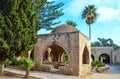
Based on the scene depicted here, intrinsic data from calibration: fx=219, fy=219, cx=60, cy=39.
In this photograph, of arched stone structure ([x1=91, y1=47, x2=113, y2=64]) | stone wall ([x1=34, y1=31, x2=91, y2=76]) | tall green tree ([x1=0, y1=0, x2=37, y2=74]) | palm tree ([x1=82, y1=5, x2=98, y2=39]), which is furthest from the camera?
arched stone structure ([x1=91, y1=47, x2=113, y2=64])

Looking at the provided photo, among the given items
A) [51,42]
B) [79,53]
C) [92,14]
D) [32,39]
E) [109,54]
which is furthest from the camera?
[109,54]

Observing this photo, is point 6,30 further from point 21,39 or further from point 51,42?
point 51,42

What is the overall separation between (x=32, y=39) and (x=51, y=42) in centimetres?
326

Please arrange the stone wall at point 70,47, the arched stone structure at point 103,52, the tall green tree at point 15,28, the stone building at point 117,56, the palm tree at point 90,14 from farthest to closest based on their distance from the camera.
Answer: the arched stone structure at point 103,52
the stone building at point 117,56
the palm tree at point 90,14
the stone wall at point 70,47
the tall green tree at point 15,28

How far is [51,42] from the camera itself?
19.7 metres

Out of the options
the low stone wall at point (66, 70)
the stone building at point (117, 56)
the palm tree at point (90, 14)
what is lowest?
the low stone wall at point (66, 70)

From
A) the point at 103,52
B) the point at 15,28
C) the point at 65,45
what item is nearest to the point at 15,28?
the point at 15,28

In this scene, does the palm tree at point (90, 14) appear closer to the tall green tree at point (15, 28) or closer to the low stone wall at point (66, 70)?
the low stone wall at point (66, 70)

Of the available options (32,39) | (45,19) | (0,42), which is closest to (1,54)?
(0,42)

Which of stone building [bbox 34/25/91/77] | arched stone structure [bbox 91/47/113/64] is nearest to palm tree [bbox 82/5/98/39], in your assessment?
arched stone structure [bbox 91/47/113/64]

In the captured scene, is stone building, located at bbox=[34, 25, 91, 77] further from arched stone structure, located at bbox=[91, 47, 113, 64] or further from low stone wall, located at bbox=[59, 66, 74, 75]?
arched stone structure, located at bbox=[91, 47, 113, 64]

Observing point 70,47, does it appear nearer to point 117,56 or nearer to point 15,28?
point 15,28

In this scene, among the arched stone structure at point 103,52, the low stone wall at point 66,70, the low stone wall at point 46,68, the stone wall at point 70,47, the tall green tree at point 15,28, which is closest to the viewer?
the tall green tree at point 15,28

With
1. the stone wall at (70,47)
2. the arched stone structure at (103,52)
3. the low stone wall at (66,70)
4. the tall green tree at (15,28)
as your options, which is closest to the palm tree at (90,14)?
the arched stone structure at (103,52)
